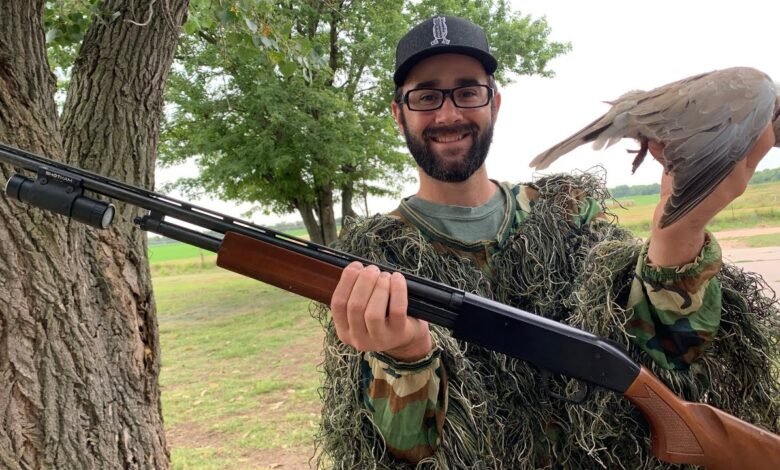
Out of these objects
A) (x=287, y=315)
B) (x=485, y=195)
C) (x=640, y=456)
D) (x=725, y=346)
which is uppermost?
(x=485, y=195)

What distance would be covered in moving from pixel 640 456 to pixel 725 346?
0.40 meters

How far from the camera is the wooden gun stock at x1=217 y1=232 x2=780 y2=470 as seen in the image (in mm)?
1338

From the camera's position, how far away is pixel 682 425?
1.37m

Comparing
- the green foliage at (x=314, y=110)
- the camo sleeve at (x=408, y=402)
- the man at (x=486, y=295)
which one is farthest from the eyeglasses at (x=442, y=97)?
the green foliage at (x=314, y=110)

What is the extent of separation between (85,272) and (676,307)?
2.23 meters

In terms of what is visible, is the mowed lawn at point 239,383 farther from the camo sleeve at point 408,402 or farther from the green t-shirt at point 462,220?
the camo sleeve at point 408,402

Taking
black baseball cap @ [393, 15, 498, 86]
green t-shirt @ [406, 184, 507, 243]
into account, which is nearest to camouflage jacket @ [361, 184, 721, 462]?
green t-shirt @ [406, 184, 507, 243]

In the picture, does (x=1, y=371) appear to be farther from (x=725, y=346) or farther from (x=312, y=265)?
(x=725, y=346)

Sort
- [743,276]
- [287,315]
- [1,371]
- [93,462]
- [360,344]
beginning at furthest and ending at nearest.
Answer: [287,315]
[93,462]
[1,371]
[743,276]
[360,344]

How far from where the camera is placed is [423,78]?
1.62 metres

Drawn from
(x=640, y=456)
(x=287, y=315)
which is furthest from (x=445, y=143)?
(x=287, y=315)

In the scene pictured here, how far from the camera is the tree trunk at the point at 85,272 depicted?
1.98 meters

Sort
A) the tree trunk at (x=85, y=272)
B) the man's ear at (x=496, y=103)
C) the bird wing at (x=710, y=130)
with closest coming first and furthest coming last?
the bird wing at (x=710, y=130)
the man's ear at (x=496, y=103)
the tree trunk at (x=85, y=272)

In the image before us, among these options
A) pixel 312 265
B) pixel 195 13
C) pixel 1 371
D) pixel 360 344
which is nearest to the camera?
pixel 360 344
